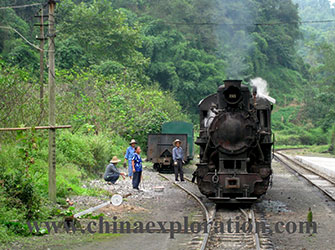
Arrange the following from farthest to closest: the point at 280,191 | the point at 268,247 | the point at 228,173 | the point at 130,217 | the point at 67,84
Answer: the point at 67,84 → the point at 280,191 → the point at 228,173 → the point at 130,217 → the point at 268,247

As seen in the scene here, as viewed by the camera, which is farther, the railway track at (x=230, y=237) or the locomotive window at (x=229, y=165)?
the locomotive window at (x=229, y=165)

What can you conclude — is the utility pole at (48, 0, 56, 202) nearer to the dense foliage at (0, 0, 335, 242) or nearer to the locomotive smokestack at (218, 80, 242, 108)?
the dense foliage at (0, 0, 335, 242)

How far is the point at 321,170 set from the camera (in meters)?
25.9

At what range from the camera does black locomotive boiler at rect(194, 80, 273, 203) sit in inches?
481

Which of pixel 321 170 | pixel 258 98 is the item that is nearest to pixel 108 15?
pixel 321 170

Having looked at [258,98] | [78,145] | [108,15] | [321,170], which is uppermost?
[108,15]

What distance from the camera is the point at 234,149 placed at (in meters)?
12.3

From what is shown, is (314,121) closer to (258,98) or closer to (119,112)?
(119,112)

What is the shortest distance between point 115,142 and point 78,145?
23.7 feet

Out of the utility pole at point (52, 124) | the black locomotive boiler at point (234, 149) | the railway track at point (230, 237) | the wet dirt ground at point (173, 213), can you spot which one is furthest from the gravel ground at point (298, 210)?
the utility pole at point (52, 124)

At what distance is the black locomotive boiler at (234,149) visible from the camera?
12.2 metres

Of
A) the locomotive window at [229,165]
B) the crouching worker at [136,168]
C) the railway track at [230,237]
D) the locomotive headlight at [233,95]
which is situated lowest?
the railway track at [230,237]

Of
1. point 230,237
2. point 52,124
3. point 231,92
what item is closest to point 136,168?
point 52,124

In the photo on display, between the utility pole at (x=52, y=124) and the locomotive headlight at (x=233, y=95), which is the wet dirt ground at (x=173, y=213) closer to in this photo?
the utility pole at (x=52, y=124)
